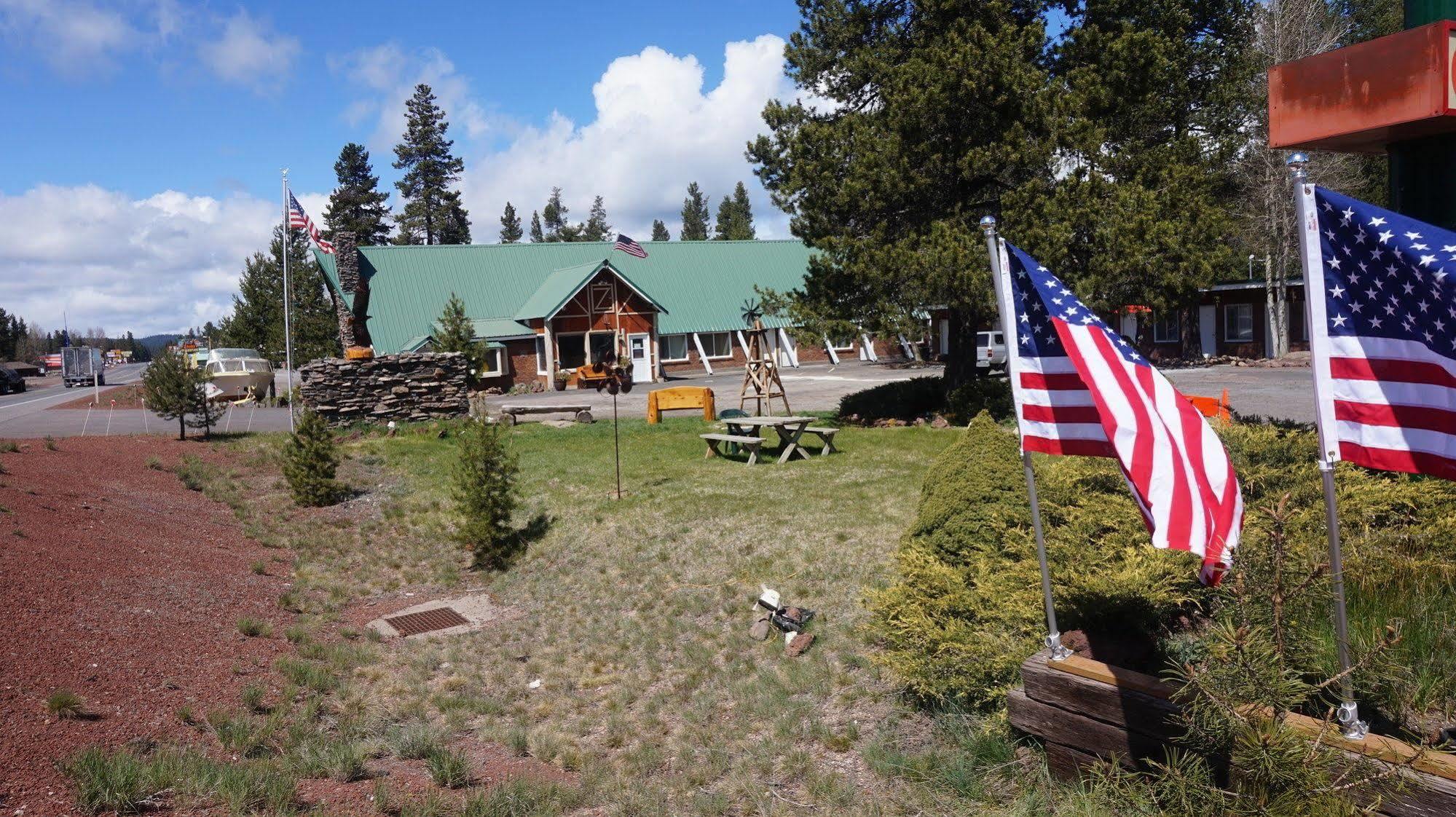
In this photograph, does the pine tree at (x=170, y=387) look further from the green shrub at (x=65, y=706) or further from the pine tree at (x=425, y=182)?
the pine tree at (x=425, y=182)

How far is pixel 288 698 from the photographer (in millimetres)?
7863

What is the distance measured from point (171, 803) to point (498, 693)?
309cm

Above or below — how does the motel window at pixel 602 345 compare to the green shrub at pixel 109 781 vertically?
above

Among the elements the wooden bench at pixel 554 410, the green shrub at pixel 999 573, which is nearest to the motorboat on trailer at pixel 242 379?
the wooden bench at pixel 554 410

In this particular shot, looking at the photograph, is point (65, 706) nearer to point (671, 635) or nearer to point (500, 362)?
point (671, 635)

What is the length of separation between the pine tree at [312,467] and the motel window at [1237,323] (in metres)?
37.2

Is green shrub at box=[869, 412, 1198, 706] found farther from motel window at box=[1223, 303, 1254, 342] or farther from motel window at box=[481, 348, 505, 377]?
motel window at box=[1223, 303, 1254, 342]

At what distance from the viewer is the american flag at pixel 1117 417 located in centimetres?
405

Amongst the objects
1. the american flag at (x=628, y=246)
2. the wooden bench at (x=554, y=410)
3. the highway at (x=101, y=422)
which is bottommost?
the wooden bench at (x=554, y=410)

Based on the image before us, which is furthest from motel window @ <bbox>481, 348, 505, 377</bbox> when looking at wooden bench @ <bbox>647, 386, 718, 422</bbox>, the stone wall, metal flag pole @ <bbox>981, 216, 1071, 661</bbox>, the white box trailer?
metal flag pole @ <bbox>981, 216, 1071, 661</bbox>

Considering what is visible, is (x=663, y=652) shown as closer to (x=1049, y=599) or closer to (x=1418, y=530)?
(x=1049, y=599)

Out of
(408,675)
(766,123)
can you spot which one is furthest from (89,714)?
(766,123)

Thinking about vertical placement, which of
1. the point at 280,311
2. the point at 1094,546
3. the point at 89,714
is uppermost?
the point at 280,311

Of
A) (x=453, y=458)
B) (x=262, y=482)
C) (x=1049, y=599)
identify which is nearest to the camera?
(x=1049, y=599)
